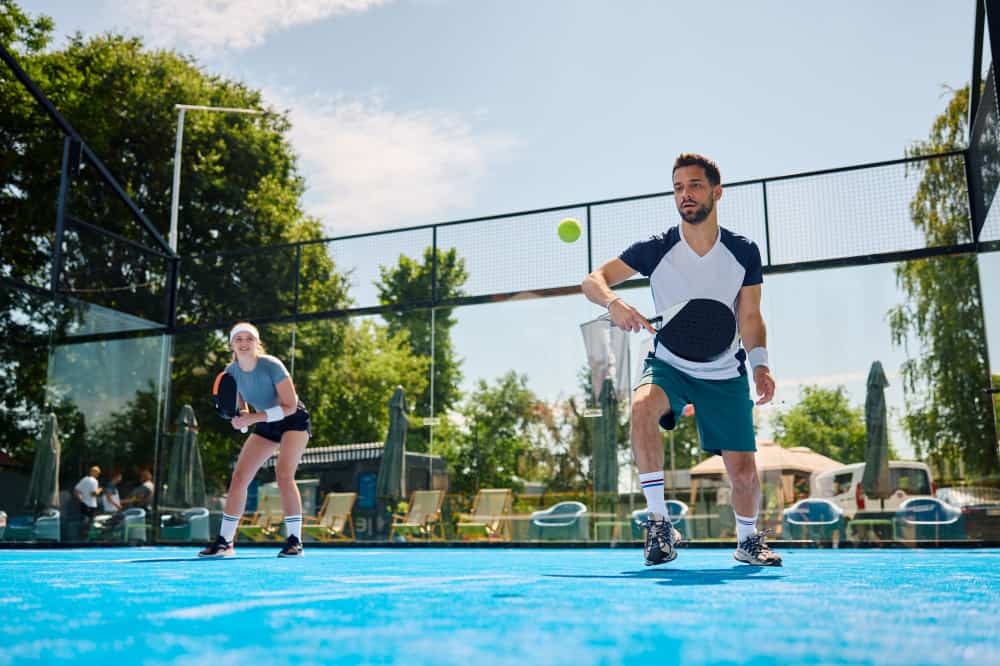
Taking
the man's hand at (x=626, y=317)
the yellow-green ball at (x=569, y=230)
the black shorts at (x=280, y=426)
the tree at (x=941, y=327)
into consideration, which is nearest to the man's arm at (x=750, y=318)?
the man's hand at (x=626, y=317)

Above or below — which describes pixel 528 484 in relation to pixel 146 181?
below

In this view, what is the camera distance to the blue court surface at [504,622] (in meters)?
1.33

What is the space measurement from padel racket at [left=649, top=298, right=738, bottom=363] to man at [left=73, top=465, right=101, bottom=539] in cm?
926

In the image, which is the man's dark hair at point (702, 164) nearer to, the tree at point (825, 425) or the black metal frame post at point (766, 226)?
the black metal frame post at point (766, 226)

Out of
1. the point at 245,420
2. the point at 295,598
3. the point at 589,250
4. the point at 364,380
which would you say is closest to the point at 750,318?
the point at 295,598

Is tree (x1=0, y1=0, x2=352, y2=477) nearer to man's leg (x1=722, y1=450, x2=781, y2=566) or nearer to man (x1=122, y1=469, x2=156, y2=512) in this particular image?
man (x1=122, y1=469, x2=156, y2=512)

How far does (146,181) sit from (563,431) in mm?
13565

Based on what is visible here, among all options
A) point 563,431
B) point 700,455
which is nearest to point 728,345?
point 700,455

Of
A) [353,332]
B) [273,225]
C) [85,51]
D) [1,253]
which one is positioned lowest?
[353,332]

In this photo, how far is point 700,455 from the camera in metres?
10.6

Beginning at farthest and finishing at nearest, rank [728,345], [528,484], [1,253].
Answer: [1,253] → [528,484] → [728,345]

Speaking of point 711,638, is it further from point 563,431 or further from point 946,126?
point 946,126

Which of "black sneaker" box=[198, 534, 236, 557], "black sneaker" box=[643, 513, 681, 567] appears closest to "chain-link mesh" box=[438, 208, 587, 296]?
"black sneaker" box=[198, 534, 236, 557]

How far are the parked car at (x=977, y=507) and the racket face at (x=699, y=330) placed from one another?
20.3 feet
